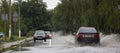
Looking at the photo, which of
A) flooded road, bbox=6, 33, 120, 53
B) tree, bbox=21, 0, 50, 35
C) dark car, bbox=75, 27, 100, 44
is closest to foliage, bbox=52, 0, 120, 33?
flooded road, bbox=6, 33, 120, 53

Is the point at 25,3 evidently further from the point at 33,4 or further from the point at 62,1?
the point at 62,1

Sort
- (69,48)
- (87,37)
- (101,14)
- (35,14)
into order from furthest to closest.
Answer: (35,14), (101,14), (87,37), (69,48)

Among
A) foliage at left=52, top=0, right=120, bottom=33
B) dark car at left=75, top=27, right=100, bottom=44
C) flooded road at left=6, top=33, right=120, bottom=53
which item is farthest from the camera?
foliage at left=52, top=0, right=120, bottom=33

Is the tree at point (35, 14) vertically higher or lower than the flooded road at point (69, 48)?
higher

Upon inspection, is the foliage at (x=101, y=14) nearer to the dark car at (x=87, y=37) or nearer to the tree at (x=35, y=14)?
the dark car at (x=87, y=37)

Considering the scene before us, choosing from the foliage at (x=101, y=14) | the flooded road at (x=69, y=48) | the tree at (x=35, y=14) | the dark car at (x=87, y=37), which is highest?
the tree at (x=35, y=14)

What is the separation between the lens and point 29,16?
114 metres

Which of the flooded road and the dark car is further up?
the dark car

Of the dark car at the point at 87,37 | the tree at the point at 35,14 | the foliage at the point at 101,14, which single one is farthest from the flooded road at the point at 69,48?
the tree at the point at 35,14

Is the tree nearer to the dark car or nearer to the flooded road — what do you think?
the flooded road

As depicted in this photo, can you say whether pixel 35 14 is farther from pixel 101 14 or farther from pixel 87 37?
pixel 87 37

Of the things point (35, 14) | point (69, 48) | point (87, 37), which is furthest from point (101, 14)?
point (35, 14)

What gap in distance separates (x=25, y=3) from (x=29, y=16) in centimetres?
659

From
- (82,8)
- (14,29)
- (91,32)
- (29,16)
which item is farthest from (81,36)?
(29,16)
